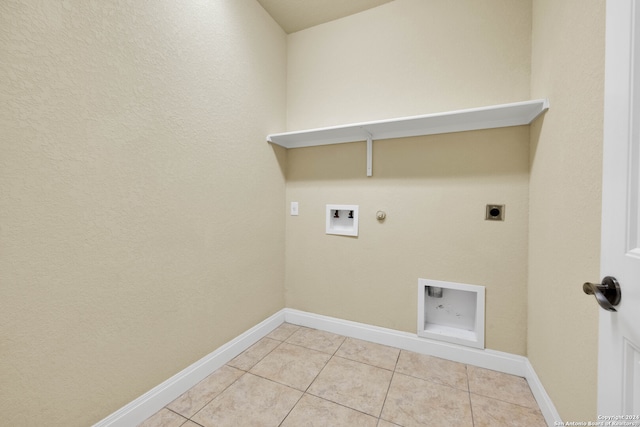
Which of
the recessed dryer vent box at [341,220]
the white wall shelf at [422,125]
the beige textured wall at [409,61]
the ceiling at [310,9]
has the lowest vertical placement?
the recessed dryer vent box at [341,220]

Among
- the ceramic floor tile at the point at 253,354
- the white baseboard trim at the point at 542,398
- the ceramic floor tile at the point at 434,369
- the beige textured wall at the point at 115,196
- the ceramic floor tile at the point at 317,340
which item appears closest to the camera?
the beige textured wall at the point at 115,196

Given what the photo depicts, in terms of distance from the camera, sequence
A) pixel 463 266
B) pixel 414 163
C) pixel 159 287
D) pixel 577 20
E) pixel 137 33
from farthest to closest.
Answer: pixel 414 163 < pixel 463 266 < pixel 159 287 < pixel 137 33 < pixel 577 20

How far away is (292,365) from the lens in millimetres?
1604

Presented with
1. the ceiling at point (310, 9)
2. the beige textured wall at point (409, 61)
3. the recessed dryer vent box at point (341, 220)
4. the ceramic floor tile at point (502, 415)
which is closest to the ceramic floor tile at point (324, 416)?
the ceramic floor tile at point (502, 415)

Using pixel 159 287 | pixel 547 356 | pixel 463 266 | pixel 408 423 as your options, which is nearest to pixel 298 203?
pixel 159 287

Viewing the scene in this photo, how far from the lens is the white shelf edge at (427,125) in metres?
1.35

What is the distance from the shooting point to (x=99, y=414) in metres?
1.04

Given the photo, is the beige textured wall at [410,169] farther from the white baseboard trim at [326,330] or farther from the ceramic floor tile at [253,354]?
the ceramic floor tile at [253,354]

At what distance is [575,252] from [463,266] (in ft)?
2.28

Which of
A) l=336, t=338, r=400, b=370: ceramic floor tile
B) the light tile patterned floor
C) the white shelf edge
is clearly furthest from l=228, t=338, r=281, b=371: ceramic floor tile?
the white shelf edge

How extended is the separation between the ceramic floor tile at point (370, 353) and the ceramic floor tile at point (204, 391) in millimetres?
718

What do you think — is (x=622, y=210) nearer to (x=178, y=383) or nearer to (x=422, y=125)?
(x=422, y=125)

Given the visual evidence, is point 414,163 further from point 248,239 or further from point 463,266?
point 248,239

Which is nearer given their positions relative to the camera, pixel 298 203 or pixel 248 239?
pixel 248 239
